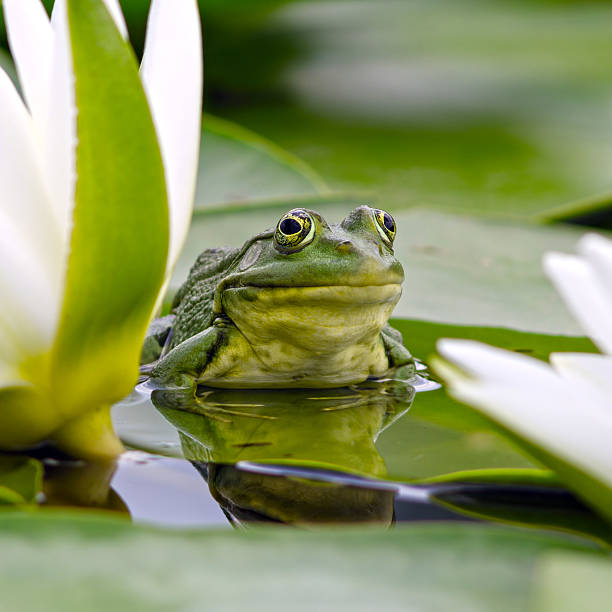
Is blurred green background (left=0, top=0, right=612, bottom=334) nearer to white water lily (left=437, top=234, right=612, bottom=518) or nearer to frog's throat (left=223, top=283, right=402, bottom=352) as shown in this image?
frog's throat (left=223, top=283, right=402, bottom=352)

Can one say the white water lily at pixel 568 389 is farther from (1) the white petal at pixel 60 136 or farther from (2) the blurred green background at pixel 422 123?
(2) the blurred green background at pixel 422 123

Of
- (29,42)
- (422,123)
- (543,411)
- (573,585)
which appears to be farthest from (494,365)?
(422,123)

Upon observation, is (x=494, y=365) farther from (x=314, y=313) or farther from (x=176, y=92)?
(x=314, y=313)

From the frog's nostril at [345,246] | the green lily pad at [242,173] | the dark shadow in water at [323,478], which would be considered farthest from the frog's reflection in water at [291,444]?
the green lily pad at [242,173]

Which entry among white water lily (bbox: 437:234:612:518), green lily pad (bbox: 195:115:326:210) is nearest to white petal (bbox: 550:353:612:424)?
white water lily (bbox: 437:234:612:518)

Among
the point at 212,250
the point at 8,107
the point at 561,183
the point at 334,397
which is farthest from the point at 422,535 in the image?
the point at 561,183

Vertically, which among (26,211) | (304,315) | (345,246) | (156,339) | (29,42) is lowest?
(156,339)

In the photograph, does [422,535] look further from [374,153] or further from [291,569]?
[374,153]
